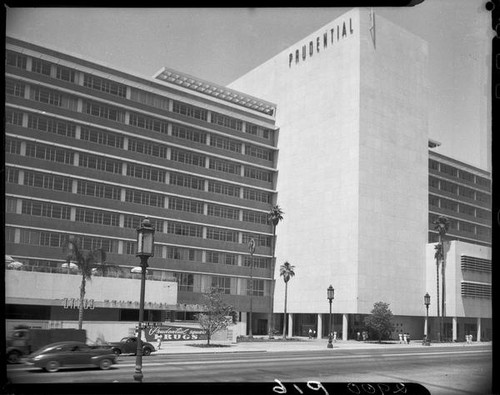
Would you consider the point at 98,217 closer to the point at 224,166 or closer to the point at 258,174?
the point at 224,166

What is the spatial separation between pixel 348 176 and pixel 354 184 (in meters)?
1.15

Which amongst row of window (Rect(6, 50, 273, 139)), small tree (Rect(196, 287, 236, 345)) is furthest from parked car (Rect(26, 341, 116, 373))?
row of window (Rect(6, 50, 273, 139))

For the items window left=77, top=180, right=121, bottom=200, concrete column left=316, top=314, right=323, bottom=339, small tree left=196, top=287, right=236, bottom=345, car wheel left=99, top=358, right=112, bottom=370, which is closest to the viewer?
car wheel left=99, top=358, right=112, bottom=370

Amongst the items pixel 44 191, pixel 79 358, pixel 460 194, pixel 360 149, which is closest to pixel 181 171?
pixel 44 191

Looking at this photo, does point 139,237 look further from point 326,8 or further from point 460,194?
point 460,194

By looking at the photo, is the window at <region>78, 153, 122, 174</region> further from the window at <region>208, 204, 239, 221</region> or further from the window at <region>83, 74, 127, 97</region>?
the window at <region>208, 204, 239, 221</region>

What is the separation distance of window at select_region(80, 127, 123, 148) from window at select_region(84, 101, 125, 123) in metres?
1.33

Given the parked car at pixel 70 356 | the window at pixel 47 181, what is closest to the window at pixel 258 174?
the window at pixel 47 181

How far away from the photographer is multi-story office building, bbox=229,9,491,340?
51688 mm

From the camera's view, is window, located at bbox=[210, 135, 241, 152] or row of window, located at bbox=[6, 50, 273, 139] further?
window, located at bbox=[210, 135, 241, 152]

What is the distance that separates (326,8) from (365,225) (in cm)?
4664

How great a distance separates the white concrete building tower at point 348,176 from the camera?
51844mm

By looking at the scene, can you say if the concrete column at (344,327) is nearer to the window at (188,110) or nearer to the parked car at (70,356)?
the window at (188,110)

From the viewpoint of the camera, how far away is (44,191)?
140 feet
